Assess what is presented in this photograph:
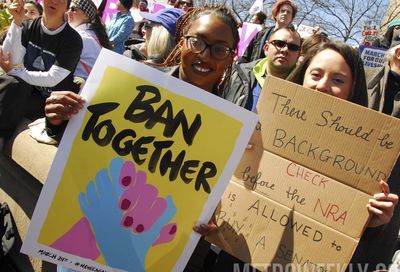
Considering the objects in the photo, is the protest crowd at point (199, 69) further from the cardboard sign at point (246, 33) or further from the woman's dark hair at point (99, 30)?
the cardboard sign at point (246, 33)

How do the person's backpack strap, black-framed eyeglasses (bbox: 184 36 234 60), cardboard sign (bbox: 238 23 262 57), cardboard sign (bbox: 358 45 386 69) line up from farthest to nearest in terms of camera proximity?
cardboard sign (bbox: 238 23 262 57)
cardboard sign (bbox: 358 45 386 69)
the person's backpack strap
black-framed eyeglasses (bbox: 184 36 234 60)

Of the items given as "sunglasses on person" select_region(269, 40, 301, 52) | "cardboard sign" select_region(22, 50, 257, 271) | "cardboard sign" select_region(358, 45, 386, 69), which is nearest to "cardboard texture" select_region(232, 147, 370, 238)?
"cardboard sign" select_region(22, 50, 257, 271)

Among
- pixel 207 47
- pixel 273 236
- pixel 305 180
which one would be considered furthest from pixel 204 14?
pixel 273 236

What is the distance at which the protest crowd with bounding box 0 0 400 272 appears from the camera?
1584mm

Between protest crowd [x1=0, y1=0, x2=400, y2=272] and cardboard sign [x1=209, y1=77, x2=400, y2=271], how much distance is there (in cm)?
8

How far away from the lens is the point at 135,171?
1397mm

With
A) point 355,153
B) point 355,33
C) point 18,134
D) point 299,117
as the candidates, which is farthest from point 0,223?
point 355,33

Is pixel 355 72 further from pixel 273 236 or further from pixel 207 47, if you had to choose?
pixel 273 236

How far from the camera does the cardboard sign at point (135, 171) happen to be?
4.48ft

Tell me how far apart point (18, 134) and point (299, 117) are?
1570 millimetres

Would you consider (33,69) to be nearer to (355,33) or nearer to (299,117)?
(299,117)

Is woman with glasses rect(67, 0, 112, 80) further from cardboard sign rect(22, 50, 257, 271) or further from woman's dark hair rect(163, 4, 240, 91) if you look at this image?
cardboard sign rect(22, 50, 257, 271)

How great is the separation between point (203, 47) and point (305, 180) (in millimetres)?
620

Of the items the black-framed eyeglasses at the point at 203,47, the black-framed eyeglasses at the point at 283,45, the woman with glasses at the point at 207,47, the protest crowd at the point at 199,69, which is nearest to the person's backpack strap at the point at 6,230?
the protest crowd at the point at 199,69
